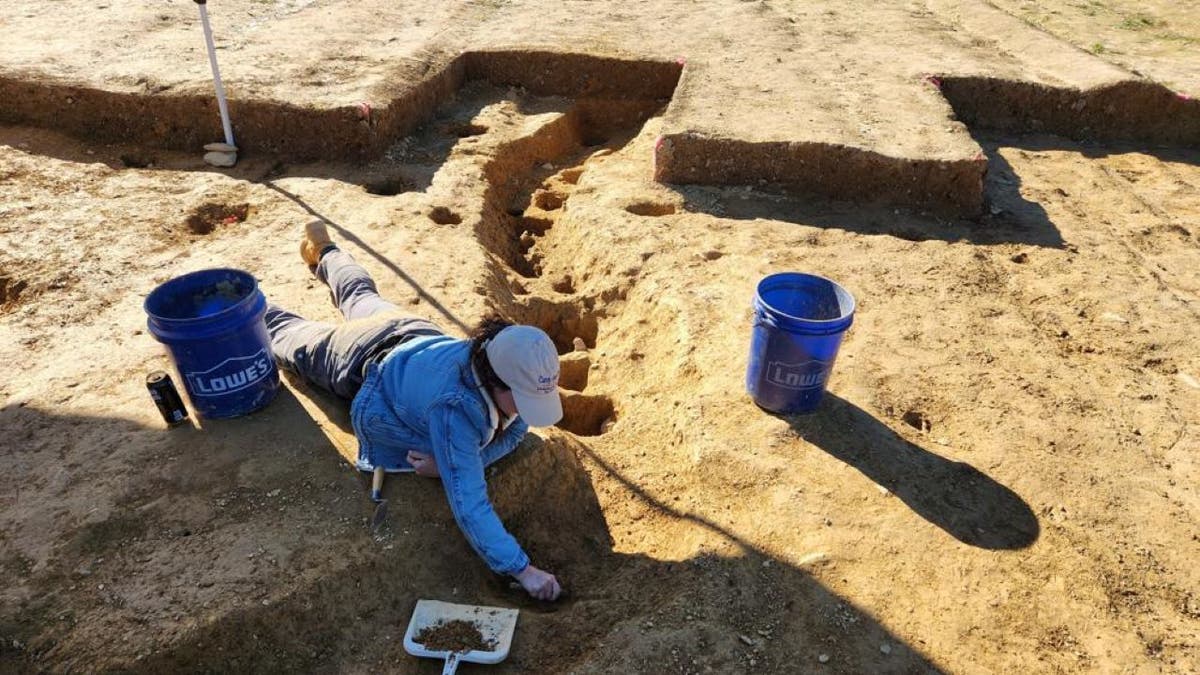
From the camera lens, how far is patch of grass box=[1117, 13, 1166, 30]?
927 centimetres

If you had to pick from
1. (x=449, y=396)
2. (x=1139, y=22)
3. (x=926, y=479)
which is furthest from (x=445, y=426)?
(x=1139, y=22)

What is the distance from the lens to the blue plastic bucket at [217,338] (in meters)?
3.12

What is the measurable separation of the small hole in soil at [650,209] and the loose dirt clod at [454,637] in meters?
3.70

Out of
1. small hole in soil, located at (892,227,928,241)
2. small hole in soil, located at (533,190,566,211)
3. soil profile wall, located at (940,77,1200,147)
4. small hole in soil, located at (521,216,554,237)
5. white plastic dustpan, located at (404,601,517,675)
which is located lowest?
small hole in soil, located at (521,216,554,237)

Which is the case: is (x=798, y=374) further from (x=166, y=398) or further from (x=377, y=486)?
(x=166, y=398)

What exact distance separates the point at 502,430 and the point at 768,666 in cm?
131

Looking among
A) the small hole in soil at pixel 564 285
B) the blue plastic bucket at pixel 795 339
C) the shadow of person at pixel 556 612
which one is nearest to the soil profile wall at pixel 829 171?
the small hole in soil at pixel 564 285

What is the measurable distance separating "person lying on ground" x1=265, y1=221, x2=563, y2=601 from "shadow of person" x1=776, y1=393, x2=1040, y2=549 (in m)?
1.48

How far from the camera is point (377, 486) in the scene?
3035 millimetres

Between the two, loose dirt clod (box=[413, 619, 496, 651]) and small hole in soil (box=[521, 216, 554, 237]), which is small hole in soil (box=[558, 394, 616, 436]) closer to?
loose dirt clod (box=[413, 619, 496, 651])

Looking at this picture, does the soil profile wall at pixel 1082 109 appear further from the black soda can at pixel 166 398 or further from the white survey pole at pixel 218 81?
the black soda can at pixel 166 398

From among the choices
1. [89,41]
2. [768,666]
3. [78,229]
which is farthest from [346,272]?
[89,41]

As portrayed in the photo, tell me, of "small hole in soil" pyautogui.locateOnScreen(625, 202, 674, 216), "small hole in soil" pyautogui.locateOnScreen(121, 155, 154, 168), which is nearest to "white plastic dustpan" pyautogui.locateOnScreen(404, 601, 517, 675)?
"small hole in soil" pyautogui.locateOnScreen(625, 202, 674, 216)

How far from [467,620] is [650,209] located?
12.3ft
